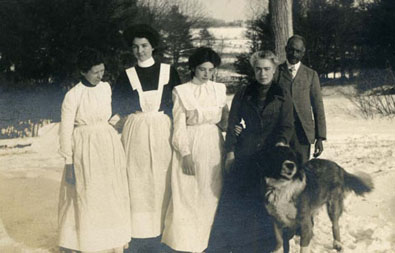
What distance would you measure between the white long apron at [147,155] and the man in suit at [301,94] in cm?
125

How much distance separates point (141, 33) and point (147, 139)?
2.94ft

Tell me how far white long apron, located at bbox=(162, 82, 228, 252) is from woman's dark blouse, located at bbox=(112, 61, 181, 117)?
180mm

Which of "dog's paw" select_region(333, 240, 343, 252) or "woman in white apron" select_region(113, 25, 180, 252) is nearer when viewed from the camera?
"woman in white apron" select_region(113, 25, 180, 252)

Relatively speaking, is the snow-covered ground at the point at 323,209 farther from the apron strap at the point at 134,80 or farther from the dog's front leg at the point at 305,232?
the apron strap at the point at 134,80

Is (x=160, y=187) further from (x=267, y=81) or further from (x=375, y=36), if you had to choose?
(x=375, y=36)

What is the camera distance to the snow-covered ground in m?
3.83

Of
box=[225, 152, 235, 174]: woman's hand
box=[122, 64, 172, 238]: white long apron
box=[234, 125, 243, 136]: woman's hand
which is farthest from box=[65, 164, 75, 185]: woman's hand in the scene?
box=[234, 125, 243, 136]: woman's hand

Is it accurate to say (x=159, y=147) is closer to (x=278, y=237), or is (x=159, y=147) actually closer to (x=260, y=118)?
(x=260, y=118)

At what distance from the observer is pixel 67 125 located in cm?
309

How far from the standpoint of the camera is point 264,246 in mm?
3709

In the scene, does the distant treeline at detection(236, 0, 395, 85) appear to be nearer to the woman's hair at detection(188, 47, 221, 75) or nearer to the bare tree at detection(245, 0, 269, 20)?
the bare tree at detection(245, 0, 269, 20)

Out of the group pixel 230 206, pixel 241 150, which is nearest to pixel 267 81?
pixel 241 150

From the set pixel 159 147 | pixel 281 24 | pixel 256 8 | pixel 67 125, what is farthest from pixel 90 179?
pixel 256 8

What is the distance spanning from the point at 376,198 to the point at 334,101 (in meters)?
6.50
